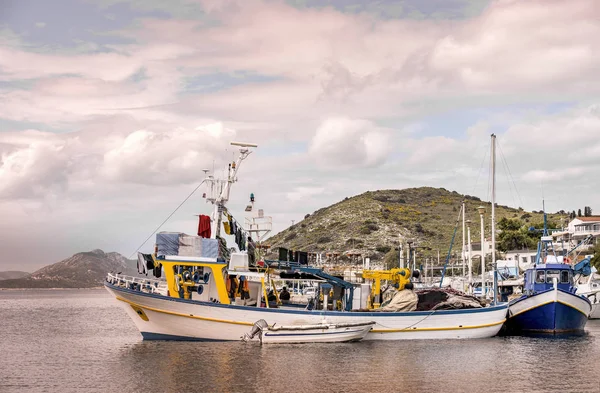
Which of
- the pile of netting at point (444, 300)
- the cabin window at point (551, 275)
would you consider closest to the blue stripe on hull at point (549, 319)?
the cabin window at point (551, 275)

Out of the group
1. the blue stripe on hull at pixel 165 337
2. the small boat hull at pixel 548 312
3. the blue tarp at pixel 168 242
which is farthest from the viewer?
the small boat hull at pixel 548 312

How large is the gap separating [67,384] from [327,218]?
151497 millimetres

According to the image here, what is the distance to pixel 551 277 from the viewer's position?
45.3 meters

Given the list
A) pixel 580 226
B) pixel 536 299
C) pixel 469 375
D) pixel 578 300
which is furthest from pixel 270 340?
pixel 580 226

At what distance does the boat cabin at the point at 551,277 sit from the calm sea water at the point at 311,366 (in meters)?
4.96

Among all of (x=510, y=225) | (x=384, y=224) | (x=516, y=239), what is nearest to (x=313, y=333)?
(x=516, y=239)

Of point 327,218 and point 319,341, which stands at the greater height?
point 327,218

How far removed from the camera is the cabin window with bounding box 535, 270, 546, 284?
1790 inches

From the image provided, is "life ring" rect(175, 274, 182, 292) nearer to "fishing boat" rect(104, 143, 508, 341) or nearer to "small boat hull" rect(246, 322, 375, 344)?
"fishing boat" rect(104, 143, 508, 341)

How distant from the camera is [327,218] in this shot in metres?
178

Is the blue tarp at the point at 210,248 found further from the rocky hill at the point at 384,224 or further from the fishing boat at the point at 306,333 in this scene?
the rocky hill at the point at 384,224

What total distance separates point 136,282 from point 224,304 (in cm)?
555

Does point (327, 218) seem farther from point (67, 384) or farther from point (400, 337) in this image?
point (67, 384)

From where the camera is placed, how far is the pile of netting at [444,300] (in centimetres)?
3979
